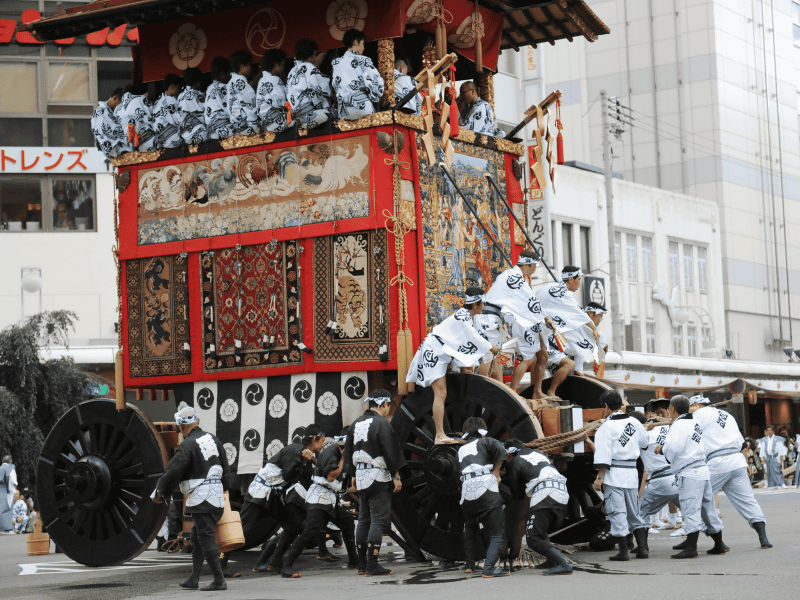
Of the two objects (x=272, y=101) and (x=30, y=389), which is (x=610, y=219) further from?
(x=272, y=101)

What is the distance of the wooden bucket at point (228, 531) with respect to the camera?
13070 millimetres

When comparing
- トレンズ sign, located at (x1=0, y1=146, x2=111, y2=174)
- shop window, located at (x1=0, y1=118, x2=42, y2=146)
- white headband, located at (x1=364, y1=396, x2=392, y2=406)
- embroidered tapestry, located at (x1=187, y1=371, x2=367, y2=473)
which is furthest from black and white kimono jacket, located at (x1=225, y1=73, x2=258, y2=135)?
shop window, located at (x1=0, y1=118, x2=42, y2=146)

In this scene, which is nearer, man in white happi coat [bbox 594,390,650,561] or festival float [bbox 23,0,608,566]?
man in white happi coat [bbox 594,390,650,561]

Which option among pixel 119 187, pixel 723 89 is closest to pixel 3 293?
pixel 119 187

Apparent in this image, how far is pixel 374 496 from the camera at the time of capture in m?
13.2

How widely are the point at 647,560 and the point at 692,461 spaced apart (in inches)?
49.2

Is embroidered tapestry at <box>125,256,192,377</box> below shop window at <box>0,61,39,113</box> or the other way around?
below

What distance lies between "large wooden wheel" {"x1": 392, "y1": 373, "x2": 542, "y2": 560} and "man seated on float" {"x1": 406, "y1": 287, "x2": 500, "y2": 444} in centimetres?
20

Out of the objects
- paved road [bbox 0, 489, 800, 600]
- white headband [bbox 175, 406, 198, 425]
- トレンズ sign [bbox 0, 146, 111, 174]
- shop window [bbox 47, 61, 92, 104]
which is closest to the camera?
paved road [bbox 0, 489, 800, 600]

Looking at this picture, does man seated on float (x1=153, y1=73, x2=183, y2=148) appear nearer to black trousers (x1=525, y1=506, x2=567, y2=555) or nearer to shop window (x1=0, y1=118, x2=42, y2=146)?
black trousers (x1=525, y1=506, x2=567, y2=555)

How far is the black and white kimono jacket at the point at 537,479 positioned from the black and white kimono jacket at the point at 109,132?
22.5 feet

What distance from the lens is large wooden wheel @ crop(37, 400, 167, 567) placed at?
14719mm

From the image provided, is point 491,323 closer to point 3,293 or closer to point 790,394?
point 3,293

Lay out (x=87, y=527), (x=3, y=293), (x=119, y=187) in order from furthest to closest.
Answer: (x=3, y=293) < (x=119, y=187) < (x=87, y=527)
